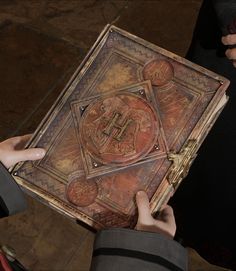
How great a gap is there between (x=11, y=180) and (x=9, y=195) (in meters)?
0.04

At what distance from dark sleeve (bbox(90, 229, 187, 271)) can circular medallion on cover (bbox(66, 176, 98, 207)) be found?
0.10 m

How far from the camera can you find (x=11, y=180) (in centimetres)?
107

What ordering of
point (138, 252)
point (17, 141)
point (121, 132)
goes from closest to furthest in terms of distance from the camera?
point (138, 252)
point (121, 132)
point (17, 141)

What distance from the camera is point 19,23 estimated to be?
2406 mm

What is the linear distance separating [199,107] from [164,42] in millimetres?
1300

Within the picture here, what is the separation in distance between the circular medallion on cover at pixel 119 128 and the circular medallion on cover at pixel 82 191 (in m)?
0.06

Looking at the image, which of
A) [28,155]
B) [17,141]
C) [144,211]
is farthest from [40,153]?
[144,211]

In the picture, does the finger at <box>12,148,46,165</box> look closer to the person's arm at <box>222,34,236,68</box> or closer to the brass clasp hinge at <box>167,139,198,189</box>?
the brass clasp hinge at <box>167,139,198,189</box>

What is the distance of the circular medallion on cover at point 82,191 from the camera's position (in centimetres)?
106

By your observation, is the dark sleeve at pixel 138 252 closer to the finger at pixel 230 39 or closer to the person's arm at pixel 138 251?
the person's arm at pixel 138 251

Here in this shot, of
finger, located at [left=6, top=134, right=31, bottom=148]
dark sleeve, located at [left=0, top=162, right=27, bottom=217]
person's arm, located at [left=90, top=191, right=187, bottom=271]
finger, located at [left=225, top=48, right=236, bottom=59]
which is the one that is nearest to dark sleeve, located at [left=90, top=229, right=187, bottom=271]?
person's arm, located at [left=90, top=191, right=187, bottom=271]

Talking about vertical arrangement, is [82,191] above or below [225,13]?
below

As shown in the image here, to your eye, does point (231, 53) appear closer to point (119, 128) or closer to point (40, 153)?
point (119, 128)

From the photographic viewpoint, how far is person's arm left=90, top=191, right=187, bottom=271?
98 centimetres
